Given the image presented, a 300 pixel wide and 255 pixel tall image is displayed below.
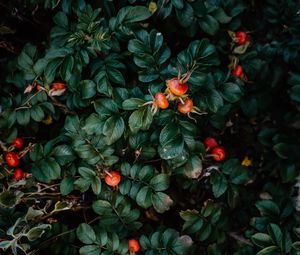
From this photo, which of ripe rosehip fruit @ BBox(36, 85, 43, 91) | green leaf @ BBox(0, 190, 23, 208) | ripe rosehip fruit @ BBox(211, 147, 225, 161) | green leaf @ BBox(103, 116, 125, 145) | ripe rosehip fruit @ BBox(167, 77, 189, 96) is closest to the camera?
ripe rosehip fruit @ BBox(167, 77, 189, 96)

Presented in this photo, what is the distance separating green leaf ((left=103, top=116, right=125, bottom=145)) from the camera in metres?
1.17

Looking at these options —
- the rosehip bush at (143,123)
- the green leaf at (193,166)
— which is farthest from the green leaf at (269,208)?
the green leaf at (193,166)

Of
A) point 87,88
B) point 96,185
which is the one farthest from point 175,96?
Answer: point 96,185

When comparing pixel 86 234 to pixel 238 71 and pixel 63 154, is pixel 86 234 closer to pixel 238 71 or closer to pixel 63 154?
pixel 63 154

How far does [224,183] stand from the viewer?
143cm

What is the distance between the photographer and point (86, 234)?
1.33 m

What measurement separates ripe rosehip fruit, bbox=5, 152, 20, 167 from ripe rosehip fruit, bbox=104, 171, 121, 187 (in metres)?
0.34

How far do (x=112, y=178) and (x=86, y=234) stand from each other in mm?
202

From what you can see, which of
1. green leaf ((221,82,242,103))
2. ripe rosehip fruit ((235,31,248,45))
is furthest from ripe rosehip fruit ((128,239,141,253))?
ripe rosehip fruit ((235,31,248,45))

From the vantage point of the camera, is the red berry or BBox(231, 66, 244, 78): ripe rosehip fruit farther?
BBox(231, 66, 244, 78): ripe rosehip fruit

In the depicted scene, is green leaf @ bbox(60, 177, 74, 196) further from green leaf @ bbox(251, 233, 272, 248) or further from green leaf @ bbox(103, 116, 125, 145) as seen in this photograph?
green leaf @ bbox(251, 233, 272, 248)

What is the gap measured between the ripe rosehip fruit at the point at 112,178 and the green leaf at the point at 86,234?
0.16 metres

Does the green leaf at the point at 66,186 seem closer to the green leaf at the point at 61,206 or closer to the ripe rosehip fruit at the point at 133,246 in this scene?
the green leaf at the point at 61,206

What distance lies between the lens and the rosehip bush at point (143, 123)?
48.1 inches
